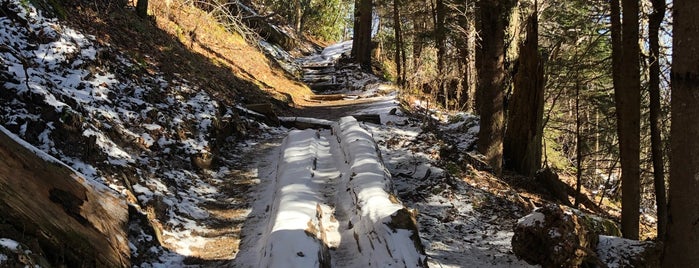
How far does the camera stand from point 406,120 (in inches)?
434

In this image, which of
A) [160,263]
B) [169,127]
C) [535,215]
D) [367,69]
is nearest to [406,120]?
[169,127]

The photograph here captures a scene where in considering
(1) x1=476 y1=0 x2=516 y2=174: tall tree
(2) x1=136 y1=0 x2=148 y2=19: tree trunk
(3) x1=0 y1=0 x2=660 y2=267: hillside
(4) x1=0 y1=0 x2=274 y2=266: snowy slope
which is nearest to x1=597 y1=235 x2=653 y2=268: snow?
(3) x1=0 y1=0 x2=660 y2=267: hillside

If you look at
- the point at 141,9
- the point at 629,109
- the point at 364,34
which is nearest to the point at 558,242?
the point at 629,109

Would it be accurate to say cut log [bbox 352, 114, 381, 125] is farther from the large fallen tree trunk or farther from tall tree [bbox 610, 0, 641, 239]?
the large fallen tree trunk

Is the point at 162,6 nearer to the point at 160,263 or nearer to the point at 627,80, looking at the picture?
the point at 160,263

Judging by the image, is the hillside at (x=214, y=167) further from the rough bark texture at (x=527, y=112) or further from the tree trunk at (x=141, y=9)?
the tree trunk at (x=141, y=9)

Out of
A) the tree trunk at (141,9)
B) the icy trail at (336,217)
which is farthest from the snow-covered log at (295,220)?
the tree trunk at (141,9)

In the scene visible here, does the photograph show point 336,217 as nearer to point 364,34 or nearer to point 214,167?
point 214,167

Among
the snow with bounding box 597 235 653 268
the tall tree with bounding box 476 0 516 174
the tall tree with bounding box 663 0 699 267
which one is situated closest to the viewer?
the tall tree with bounding box 663 0 699 267

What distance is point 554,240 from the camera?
4.55 metres

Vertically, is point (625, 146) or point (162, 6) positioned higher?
point (162, 6)

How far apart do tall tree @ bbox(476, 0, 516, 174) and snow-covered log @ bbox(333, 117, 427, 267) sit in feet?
7.10

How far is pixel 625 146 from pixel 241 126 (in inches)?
253

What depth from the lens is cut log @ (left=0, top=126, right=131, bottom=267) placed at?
3.33 m
